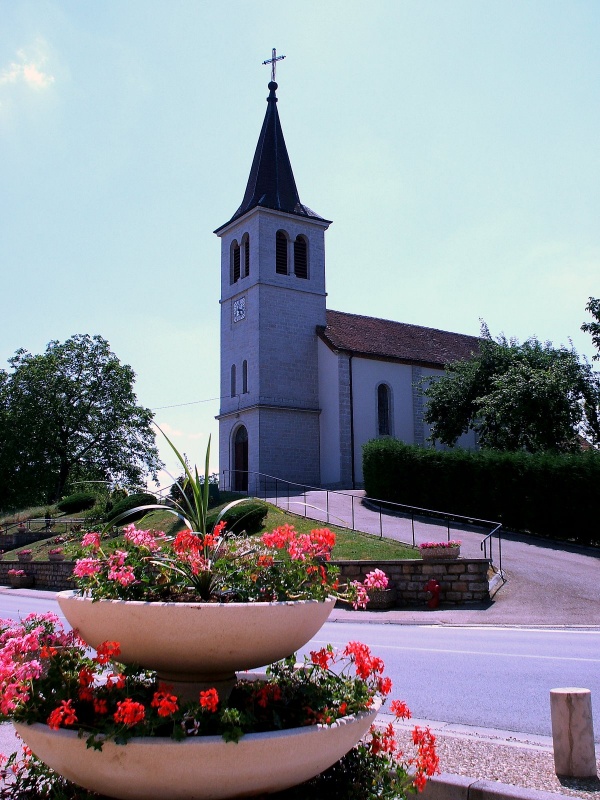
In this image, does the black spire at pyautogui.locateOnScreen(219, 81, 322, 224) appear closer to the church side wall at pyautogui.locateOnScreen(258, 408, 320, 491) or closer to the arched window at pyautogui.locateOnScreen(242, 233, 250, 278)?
the arched window at pyautogui.locateOnScreen(242, 233, 250, 278)

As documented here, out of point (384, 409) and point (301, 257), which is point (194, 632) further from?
point (301, 257)

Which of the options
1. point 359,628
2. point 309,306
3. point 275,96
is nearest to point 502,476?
point 359,628

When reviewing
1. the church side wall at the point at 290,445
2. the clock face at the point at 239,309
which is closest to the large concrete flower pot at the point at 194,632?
the church side wall at the point at 290,445

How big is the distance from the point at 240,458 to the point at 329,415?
213 inches

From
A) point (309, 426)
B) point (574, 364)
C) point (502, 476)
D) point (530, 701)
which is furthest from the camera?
point (309, 426)

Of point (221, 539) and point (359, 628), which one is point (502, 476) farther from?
point (221, 539)

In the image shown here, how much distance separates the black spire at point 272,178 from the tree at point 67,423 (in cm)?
1702

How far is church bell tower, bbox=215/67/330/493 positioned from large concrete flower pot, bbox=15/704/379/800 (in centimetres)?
3355

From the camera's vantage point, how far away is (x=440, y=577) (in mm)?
17344

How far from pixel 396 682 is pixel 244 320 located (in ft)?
112

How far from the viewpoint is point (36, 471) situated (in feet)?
161

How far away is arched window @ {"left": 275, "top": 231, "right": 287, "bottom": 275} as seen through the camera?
138 feet

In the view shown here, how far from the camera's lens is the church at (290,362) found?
129 ft

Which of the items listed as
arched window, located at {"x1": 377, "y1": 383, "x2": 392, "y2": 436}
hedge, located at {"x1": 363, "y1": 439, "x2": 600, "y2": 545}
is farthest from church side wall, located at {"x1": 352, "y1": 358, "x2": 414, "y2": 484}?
hedge, located at {"x1": 363, "y1": 439, "x2": 600, "y2": 545}
